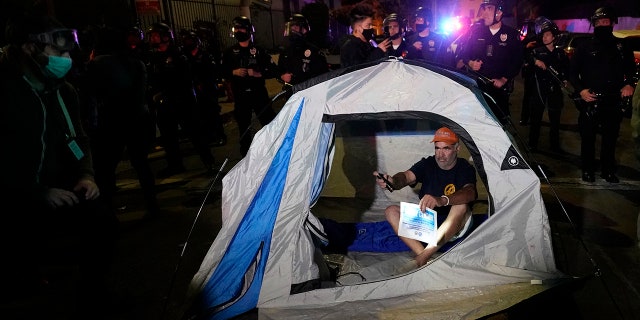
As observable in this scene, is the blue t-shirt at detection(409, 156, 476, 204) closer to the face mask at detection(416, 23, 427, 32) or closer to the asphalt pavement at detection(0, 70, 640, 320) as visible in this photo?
the asphalt pavement at detection(0, 70, 640, 320)

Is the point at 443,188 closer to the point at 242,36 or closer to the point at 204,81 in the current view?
the point at 242,36

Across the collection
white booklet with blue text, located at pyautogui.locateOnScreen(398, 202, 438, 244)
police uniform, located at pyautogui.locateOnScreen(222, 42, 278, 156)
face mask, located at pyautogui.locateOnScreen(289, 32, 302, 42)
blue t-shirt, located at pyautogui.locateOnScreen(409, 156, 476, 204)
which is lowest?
white booklet with blue text, located at pyautogui.locateOnScreen(398, 202, 438, 244)

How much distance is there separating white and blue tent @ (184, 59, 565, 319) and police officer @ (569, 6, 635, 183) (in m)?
2.68

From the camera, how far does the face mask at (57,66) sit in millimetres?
2572

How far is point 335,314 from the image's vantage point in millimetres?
2889

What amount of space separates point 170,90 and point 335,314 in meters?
4.31

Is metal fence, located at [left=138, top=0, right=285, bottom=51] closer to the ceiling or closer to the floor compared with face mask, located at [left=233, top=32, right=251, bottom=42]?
closer to the ceiling

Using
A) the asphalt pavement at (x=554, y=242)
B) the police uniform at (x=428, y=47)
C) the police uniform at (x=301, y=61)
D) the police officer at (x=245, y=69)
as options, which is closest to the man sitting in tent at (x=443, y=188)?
the asphalt pavement at (x=554, y=242)

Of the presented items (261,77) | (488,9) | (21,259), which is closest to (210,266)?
(21,259)

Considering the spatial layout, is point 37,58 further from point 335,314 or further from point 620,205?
point 620,205

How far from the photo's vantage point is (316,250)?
10.7ft

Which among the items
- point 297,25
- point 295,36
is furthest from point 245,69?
point 297,25

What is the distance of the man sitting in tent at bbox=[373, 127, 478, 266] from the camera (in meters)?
3.39

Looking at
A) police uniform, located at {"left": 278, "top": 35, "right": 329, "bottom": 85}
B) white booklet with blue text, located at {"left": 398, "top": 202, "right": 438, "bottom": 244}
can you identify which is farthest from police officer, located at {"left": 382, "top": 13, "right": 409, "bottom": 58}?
white booklet with blue text, located at {"left": 398, "top": 202, "right": 438, "bottom": 244}
